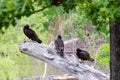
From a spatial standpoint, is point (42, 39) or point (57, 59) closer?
point (57, 59)

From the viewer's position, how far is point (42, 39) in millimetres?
14344

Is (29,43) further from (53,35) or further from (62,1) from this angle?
(53,35)

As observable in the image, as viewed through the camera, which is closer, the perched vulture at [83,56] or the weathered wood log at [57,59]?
the weathered wood log at [57,59]

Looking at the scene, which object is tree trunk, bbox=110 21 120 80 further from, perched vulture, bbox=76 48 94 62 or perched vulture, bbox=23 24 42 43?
perched vulture, bbox=76 48 94 62

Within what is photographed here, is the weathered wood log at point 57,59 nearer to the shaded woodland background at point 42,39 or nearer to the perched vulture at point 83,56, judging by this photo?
the shaded woodland background at point 42,39

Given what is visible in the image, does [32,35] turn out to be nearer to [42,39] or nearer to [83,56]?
[83,56]

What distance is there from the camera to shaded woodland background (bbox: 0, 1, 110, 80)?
10.9 meters

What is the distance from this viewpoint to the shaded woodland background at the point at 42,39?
10.9 m

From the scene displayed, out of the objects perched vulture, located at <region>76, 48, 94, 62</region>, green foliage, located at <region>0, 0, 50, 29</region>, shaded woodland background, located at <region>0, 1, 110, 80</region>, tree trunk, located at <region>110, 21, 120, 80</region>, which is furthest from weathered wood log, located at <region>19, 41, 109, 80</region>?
green foliage, located at <region>0, 0, 50, 29</region>

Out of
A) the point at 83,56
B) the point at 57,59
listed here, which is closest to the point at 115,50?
the point at 57,59

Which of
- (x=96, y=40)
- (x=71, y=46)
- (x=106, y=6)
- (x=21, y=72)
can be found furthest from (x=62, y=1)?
(x=96, y=40)

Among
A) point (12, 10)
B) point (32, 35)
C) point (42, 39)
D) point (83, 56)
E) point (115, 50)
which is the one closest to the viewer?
point (12, 10)

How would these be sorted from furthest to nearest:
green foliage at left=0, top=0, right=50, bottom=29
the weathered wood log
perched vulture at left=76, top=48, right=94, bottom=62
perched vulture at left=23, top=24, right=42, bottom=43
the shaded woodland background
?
the shaded woodland background, perched vulture at left=76, top=48, right=94, bottom=62, perched vulture at left=23, top=24, right=42, bottom=43, the weathered wood log, green foliage at left=0, top=0, right=50, bottom=29

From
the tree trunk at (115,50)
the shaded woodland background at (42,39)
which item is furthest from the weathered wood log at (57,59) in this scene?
the tree trunk at (115,50)
